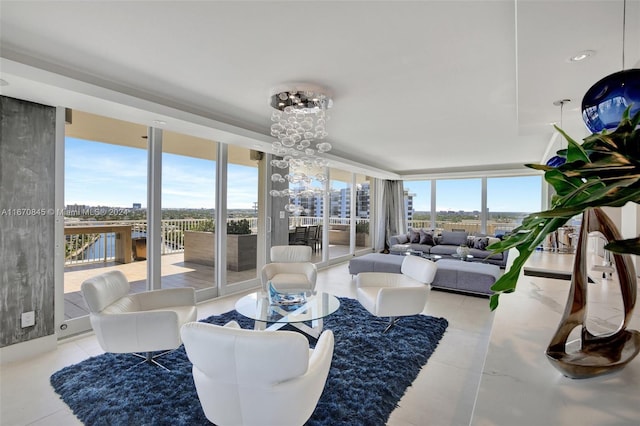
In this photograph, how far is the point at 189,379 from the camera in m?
2.45

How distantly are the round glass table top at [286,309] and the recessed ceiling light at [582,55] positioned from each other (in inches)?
104

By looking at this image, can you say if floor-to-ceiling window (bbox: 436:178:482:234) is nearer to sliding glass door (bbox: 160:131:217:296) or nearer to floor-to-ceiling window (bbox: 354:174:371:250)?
floor-to-ceiling window (bbox: 354:174:371:250)

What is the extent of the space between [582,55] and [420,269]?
8.15 feet

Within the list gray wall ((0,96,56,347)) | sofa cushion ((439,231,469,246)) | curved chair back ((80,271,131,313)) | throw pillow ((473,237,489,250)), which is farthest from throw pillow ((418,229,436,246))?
gray wall ((0,96,56,347))

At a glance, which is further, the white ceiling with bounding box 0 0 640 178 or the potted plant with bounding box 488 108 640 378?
the white ceiling with bounding box 0 0 640 178

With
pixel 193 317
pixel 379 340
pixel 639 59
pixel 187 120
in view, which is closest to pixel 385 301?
A: pixel 379 340

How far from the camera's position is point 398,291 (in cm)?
331

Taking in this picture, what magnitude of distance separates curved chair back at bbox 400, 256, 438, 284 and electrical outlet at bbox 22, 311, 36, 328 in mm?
4063

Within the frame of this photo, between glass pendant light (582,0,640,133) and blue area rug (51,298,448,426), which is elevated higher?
glass pendant light (582,0,640,133)

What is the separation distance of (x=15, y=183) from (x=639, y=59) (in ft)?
16.6

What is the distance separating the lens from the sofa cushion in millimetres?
7742

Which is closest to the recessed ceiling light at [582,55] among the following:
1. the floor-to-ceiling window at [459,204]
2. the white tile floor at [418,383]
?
the white tile floor at [418,383]

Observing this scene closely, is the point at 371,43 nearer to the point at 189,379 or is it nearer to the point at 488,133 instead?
the point at 189,379

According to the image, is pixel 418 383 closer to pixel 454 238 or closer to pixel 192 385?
pixel 192 385
